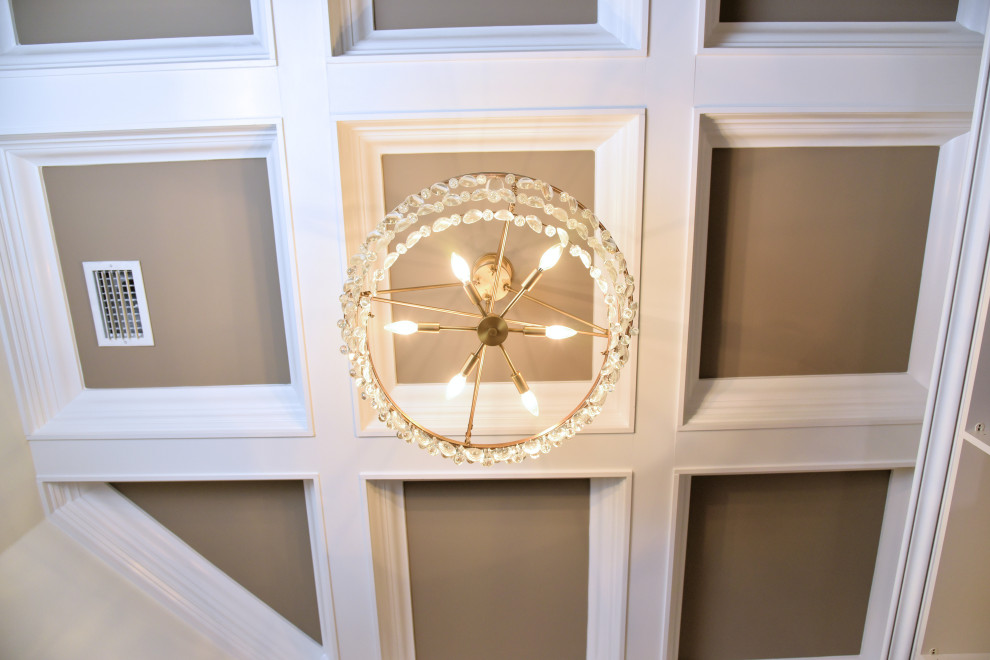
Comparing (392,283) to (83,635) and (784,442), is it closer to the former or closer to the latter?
(784,442)

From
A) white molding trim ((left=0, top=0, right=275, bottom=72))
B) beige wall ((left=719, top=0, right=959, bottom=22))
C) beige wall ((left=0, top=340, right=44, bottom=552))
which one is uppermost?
beige wall ((left=719, top=0, right=959, bottom=22))

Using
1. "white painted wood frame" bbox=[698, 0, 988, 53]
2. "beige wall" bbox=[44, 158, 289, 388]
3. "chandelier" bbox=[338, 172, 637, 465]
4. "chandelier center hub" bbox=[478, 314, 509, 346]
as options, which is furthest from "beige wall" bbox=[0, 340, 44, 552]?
"white painted wood frame" bbox=[698, 0, 988, 53]

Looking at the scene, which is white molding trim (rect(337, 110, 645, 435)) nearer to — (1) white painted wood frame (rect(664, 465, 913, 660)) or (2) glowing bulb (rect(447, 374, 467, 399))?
(1) white painted wood frame (rect(664, 465, 913, 660))

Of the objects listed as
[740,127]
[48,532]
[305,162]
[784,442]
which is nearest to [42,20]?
[305,162]

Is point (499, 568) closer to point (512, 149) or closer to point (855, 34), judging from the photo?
point (512, 149)

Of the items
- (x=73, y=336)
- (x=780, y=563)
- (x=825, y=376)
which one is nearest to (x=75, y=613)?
(x=73, y=336)

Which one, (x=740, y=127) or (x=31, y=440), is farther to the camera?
(x=31, y=440)

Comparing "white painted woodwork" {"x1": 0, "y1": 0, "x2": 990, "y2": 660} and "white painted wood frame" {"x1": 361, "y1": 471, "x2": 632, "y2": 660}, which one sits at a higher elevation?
"white painted woodwork" {"x1": 0, "y1": 0, "x2": 990, "y2": 660}

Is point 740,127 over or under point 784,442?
over

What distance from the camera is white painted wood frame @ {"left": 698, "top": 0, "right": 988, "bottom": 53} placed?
1.13 m

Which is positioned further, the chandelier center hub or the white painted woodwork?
the white painted woodwork

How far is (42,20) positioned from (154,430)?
3.30ft

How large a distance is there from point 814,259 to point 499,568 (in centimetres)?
123

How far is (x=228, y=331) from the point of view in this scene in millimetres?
1384
